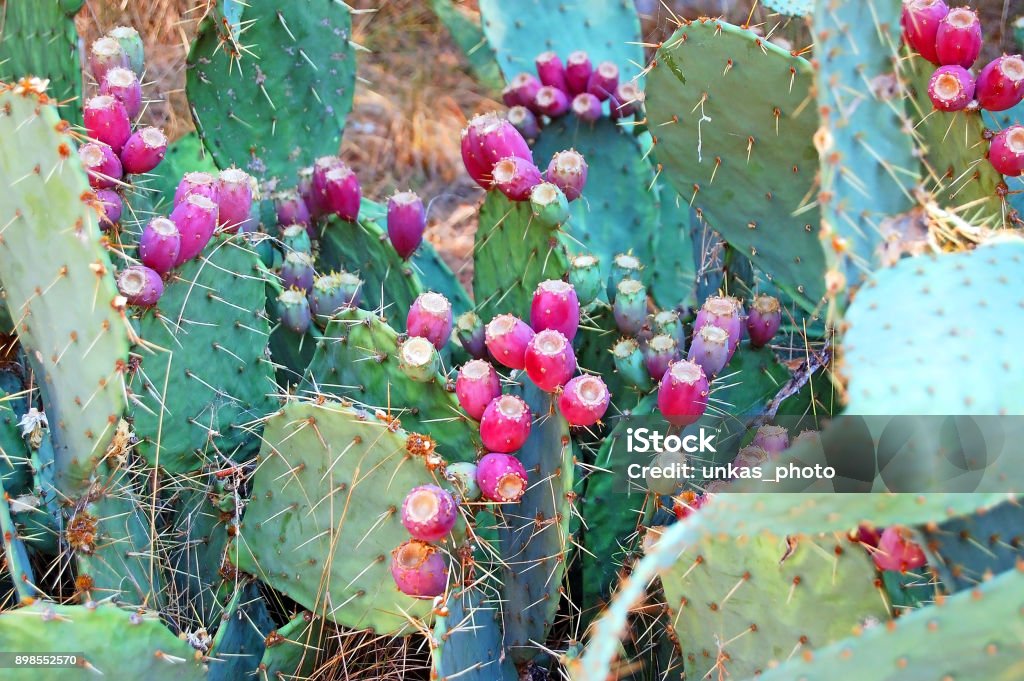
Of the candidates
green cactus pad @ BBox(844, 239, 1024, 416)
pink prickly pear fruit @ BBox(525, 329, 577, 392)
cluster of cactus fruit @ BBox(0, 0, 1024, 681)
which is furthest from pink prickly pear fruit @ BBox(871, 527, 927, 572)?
pink prickly pear fruit @ BBox(525, 329, 577, 392)

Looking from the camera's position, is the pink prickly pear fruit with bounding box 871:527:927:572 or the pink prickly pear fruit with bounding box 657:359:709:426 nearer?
the pink prickly pear fruit with bounding box 871:527:927:572

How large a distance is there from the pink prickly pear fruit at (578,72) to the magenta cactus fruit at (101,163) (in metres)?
1.07

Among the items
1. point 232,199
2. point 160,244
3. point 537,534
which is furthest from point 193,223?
point 537,534

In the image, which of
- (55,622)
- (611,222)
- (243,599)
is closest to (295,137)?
(611,222)

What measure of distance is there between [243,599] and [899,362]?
3.86 feet

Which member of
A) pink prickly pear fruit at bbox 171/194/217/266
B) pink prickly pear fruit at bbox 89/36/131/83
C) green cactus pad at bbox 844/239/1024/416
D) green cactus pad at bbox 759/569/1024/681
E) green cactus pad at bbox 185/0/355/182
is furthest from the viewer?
green cactus pad at bbox 185/0/355/182

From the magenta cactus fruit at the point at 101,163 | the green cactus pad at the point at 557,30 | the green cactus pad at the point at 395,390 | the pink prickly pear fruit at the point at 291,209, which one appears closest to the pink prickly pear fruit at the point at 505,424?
the green cactus pad at the point at 395,390

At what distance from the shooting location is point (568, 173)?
1900 millimetres

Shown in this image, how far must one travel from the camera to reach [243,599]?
1731mm

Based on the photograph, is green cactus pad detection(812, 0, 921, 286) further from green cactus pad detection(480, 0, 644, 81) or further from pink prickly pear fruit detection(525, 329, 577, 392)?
green cactus pad detection(480, 0, 644, 81)

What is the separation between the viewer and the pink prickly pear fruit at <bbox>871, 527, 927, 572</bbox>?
1.27 meters

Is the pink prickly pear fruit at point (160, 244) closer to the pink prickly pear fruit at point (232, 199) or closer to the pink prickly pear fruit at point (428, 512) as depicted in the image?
the pink prickly pear fruit at point (232, 199)

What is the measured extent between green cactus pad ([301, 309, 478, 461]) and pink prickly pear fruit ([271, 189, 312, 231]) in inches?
21.7

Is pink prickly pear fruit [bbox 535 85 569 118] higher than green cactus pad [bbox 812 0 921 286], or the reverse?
green cactus pad [bbox 812 0 921 286]
